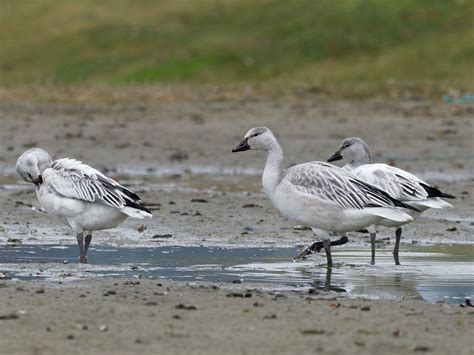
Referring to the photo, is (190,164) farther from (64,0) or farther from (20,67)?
(64,0)

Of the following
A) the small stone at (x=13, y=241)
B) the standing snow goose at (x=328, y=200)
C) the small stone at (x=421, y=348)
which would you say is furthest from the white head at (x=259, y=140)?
the small stone at (x=421, y=348)

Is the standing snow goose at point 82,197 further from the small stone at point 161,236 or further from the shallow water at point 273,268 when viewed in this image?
the small stone at point 161,236

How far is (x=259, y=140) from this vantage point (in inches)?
496

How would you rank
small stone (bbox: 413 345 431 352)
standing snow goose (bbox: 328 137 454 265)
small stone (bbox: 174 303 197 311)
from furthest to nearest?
standing snow goose (bbox: 328 137 454 265)
small stone (bbox: 174 303 197 311)
small stone (bbox: 413 345 431 352)

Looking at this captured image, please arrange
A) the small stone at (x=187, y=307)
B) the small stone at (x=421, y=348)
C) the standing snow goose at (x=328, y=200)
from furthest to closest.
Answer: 1. the standing snow goose at (x=328, y=200)
2. the small stone at (x=187, y=307)
3. the small stone at (x=421, y=348)

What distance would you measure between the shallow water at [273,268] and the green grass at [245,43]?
17.2m

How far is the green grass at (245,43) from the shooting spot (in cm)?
3319

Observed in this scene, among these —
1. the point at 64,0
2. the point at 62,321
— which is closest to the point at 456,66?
the point at 64,0

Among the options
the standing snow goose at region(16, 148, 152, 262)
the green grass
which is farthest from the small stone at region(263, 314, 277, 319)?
the green grass

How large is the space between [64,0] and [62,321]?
36.2m

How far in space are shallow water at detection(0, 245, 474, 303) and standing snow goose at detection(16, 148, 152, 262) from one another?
36cm

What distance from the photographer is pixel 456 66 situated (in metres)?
32.0

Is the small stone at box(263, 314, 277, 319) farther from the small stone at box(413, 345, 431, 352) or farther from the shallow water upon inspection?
the shallow water

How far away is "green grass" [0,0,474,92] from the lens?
3319cm
